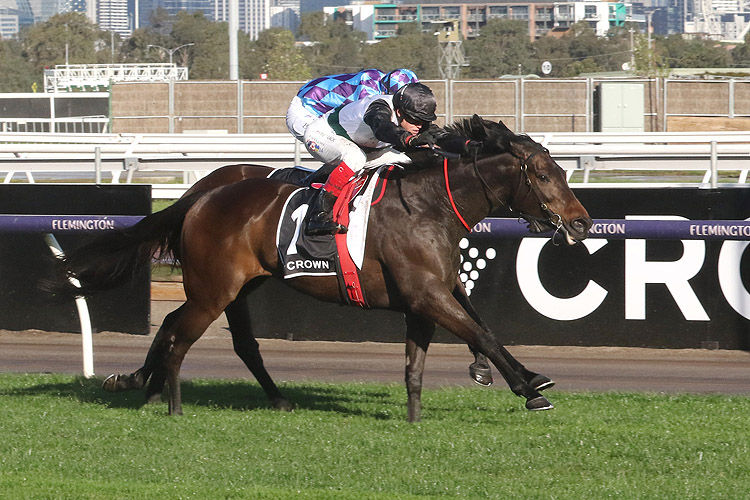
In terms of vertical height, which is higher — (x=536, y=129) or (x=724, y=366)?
(x=536, y=129)

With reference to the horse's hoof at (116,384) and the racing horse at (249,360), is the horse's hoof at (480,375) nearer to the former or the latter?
the racing horse at (249,360)

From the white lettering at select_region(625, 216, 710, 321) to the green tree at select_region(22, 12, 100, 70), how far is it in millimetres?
90760

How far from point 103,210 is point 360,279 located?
397 cm

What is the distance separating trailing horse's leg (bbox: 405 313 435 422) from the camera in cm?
589

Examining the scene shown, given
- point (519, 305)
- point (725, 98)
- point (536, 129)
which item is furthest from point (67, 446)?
point (725, 98)

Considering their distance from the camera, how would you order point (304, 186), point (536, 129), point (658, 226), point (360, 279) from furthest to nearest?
point (536, 129)
point (658, 226)
point (304, 186)
point (360, 279)

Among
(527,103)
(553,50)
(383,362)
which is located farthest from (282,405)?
(553,50)

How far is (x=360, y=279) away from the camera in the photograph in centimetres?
589

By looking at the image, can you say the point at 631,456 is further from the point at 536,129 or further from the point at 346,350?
the point at 536,129

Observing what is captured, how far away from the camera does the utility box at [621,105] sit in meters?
32.8

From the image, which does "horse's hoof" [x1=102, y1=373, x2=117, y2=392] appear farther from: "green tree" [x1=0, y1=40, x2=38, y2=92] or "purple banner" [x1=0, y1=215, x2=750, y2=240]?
"green tree" [x1=0, y1=40, x2=38, y2=92]

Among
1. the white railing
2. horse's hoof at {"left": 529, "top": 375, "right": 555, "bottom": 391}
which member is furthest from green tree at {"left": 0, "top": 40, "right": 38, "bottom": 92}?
horse's hoof at {"left": 529, "top": 375, "right": 555, "bottom": 391}

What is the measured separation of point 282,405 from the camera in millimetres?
6340

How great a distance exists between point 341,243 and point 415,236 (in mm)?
402
